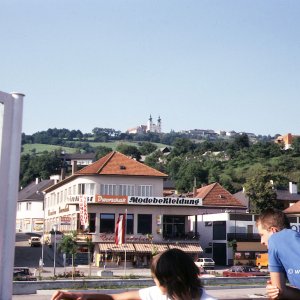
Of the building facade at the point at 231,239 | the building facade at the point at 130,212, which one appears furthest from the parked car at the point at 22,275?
the building facade at the point at 231,239

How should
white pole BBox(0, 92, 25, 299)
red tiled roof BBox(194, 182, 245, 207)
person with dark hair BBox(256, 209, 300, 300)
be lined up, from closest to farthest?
person with dark hair BBox(256, 209, 300, 300)
white pole BBox(0, 92, 25, 299)
red tiled roof BBox(194, 182, 245, 207)

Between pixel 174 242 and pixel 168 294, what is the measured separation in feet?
174

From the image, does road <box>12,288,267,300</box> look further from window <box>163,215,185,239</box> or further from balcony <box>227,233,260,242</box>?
window <box>163,215,185,239</box>

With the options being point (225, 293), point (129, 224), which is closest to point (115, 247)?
point (129, 224)

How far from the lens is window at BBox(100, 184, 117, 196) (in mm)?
58088

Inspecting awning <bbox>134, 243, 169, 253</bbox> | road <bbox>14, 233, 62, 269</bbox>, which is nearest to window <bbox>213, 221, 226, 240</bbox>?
awning <bbox>134, 243, 169, 253</bbox>

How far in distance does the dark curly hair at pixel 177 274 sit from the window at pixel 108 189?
55.0 meters

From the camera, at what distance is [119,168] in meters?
59.5

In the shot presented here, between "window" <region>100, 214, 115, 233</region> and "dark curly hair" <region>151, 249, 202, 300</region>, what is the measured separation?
5204 centimetres

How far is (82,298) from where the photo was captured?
3.31m

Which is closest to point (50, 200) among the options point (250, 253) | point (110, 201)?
point (110, 201)

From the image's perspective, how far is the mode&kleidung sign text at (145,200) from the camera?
54781mm

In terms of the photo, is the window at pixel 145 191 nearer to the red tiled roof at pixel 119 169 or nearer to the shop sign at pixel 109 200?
the red tiled roof at pixel 119 169

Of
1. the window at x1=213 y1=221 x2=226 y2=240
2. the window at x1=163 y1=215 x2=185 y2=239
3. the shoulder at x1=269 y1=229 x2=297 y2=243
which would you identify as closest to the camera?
the shoulder at x1=269 y1=229 x2=297 y2=243
